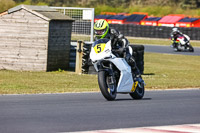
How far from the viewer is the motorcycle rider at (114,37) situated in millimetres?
9742

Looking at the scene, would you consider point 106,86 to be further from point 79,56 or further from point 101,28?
point 79,56

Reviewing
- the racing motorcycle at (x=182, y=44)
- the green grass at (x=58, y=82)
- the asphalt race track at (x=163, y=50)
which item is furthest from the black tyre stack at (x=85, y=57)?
the racing motorcycle at (x=182, y=44)

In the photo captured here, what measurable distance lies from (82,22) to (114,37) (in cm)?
1038

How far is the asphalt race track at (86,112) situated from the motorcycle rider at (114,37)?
87 centimetres

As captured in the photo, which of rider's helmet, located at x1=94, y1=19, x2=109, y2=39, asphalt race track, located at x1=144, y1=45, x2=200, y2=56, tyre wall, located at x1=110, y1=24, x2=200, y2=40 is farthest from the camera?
tyre wall, located at x1=110, y1=24, x2=200, y2=40

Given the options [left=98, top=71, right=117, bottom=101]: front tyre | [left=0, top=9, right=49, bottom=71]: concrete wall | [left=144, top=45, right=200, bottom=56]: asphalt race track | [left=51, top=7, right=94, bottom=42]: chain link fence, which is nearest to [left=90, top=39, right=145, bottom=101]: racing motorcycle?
[left=98, top=71, right=117, bottom=101]: front tyre

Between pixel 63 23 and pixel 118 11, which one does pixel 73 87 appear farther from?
pixel 118 11

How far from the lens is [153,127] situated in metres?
7.07

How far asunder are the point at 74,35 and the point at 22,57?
11.1 ft

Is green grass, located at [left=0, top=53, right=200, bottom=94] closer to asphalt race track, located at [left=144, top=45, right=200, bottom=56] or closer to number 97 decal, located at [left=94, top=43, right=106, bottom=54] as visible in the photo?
number 97 decal, located at [left=94, top=43, right=106, bottom=54]

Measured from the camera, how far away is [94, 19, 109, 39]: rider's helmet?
9.72m

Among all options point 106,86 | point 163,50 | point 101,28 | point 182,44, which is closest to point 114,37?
point 101,28

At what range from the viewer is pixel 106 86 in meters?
9.48

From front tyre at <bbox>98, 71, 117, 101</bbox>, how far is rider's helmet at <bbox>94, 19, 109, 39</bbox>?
0.76m
